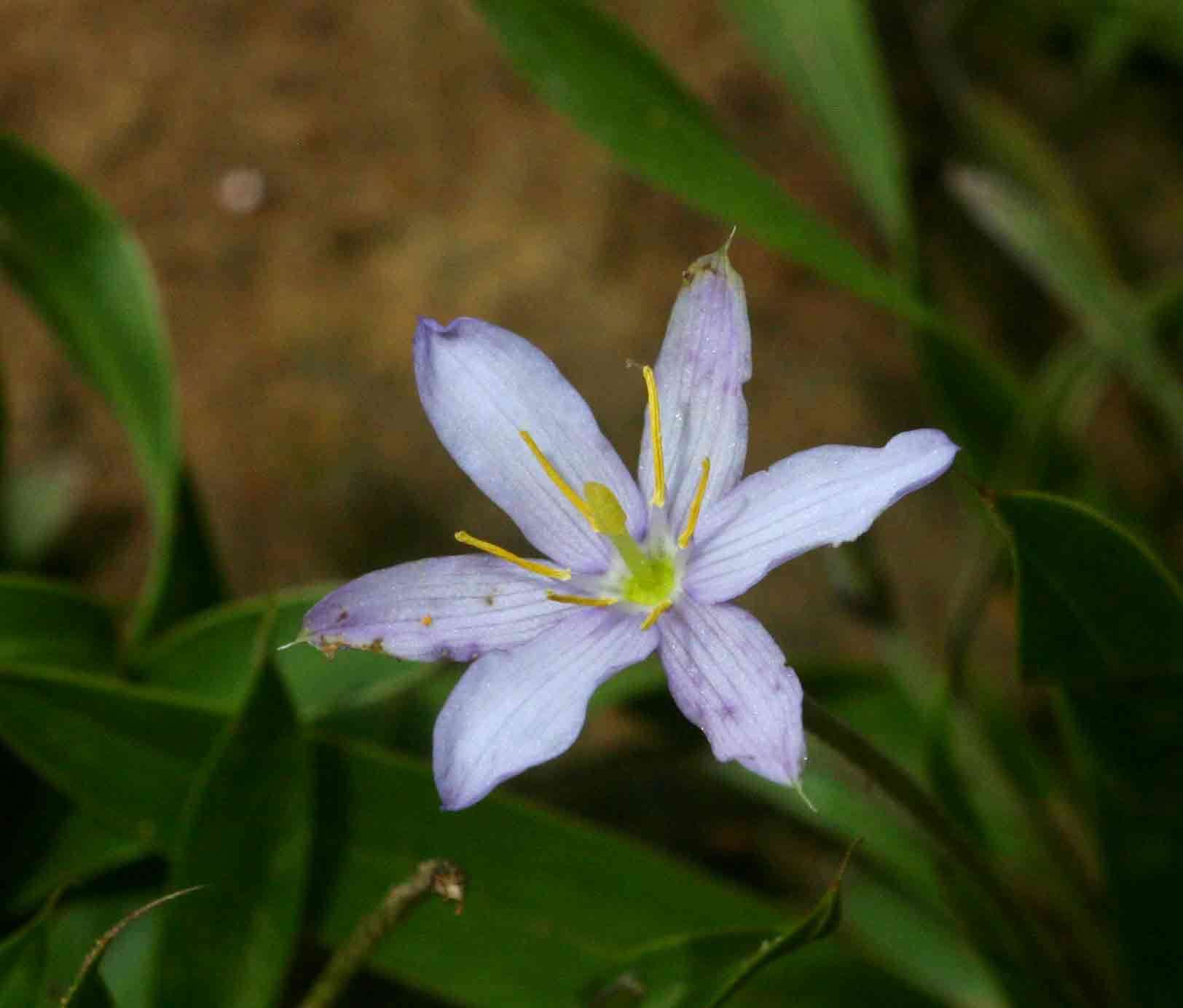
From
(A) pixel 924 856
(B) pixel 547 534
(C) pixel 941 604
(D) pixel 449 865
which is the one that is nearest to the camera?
(D) pixel 449 865

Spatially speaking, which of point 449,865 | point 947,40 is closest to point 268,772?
point 449,865

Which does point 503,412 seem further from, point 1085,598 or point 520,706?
point 1085,598

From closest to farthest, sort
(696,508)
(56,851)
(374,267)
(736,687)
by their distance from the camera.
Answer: (736,687) → (696,508) → (56,851) → (374,267)

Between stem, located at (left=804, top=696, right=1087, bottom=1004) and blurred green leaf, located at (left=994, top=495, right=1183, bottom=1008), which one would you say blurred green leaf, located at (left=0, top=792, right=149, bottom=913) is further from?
blurred green leaf, located at (left=994, top=495, right=1183, bottom=1008)

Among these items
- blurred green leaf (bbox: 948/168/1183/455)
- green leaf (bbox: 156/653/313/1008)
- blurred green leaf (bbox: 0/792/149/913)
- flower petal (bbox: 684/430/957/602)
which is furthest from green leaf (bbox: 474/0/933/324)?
blurred green leaf (bbox: 0/792/149/913)

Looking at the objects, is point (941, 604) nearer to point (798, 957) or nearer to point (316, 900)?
point (798, 957)

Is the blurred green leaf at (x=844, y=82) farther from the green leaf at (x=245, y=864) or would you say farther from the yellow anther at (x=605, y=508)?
the green leaf at (x=245, y=864)

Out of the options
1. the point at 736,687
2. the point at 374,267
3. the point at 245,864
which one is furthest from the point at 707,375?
the point at 374,267
